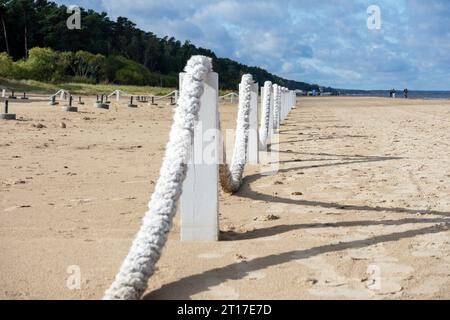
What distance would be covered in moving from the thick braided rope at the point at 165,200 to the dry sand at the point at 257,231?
25cm

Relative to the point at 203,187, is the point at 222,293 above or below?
below

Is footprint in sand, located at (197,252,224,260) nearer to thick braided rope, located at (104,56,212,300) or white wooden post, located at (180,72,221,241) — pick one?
white wooden post, located at (180,72,221,241)

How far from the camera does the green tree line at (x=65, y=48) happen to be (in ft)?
213

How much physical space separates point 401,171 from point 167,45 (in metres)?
119

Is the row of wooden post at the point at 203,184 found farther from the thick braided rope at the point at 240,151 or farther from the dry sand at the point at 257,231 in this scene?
the thick braided rope at the point at 240,151

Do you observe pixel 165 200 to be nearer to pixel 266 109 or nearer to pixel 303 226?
pixel 303 226

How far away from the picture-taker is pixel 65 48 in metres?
83.7

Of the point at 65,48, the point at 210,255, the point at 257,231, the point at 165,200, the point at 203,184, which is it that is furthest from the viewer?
the point at 65,48

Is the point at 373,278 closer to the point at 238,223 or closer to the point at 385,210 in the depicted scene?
the point at 238,223

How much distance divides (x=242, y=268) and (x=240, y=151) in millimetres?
3857

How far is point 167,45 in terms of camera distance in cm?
12394

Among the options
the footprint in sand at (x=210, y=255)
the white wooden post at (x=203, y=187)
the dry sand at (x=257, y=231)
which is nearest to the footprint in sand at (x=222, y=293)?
the dry sand at (x=257, y=231)

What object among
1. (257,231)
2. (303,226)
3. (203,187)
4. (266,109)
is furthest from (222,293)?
(266,109)

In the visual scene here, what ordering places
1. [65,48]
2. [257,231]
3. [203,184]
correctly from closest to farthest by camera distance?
[203,184]
[257,231]
[65,48]
